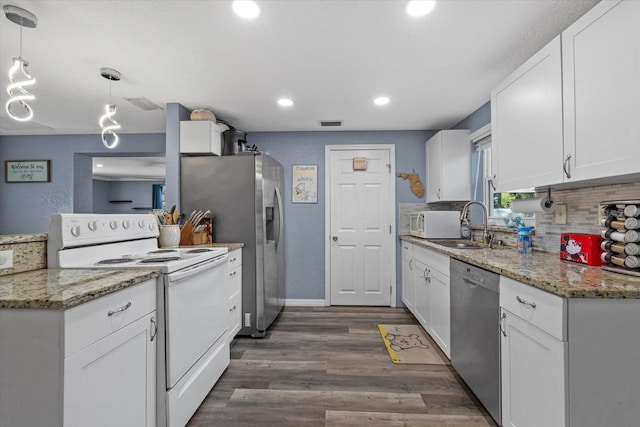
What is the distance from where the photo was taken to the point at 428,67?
7.31 ft

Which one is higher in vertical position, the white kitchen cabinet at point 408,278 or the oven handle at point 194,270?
the oven handle at point 194,270

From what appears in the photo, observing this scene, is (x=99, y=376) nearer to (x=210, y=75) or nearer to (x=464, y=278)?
(x=464, y=278)

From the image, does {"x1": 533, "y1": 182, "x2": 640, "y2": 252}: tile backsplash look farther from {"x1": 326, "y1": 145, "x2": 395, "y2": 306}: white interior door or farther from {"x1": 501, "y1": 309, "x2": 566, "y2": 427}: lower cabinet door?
{"x1": 326, "y1": 145, "x2": 395, "y2": 306}: white interior door

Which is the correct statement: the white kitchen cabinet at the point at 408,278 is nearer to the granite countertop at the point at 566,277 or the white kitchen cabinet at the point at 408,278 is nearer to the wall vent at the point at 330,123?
the granite countertop at the point at 566,277

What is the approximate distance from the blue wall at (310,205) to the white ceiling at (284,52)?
2.23 ft

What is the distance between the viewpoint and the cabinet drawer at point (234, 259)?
261 centimetres

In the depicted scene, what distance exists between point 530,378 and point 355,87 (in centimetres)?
232

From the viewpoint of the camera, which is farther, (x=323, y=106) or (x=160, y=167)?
(x=160, y=167)

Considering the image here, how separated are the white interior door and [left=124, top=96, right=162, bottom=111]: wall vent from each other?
80.3 inches

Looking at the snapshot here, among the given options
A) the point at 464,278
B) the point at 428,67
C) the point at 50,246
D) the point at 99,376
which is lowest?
the point at 99,376

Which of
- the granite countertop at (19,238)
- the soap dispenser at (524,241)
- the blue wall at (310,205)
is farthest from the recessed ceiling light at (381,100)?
the granite countertop at (19,238)

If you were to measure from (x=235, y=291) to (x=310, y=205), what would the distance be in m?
1.60

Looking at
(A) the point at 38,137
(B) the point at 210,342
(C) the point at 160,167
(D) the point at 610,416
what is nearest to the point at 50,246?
(B) the point at 210,342

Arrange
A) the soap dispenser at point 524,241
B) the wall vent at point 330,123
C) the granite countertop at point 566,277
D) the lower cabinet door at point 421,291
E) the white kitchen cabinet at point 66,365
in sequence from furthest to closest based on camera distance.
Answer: the wall vent at point 330,123
the lower cabinet door at point 421,291
the soap dispenser at point 524,241
the granite countertop at point 566,277
the white kitchen cabinet at point 66,365
